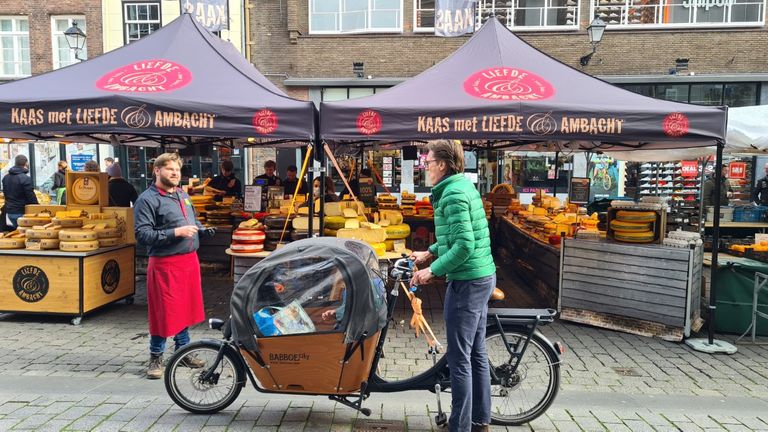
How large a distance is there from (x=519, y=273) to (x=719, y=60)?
43.4 ft

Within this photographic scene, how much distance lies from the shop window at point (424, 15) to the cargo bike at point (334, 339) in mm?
15770

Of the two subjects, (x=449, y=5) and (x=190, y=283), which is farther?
(x=449, y=5)

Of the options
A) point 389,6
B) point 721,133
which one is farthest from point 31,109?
point 389,6

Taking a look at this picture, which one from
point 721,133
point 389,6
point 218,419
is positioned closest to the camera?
point 218,419

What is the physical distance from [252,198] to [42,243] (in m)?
2.70

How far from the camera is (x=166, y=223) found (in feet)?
13.6

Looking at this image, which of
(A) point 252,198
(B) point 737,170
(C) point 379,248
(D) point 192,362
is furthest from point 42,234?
(B) point 737,170

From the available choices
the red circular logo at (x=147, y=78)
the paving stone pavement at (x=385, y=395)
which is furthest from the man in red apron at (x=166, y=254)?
the red circular logo at (x=147, y=78)

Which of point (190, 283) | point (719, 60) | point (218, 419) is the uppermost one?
point (719, 60)

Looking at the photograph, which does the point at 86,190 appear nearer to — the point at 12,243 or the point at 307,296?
the point at 12,243

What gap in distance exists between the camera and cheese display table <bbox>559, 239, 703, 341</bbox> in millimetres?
5434

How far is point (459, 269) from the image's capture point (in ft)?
10.2

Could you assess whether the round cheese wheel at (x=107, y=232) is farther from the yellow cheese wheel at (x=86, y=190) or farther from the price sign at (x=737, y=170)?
the price sign at (x=737, y=170)

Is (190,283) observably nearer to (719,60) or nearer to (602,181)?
(602,181)
